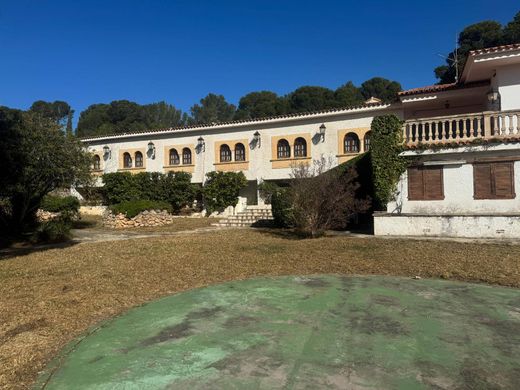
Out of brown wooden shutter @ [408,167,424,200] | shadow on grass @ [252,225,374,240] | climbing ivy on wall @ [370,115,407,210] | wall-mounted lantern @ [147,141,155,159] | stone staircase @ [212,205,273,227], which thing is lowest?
shadow on grass @ [252,225,374,240]

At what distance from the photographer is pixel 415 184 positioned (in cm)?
1378

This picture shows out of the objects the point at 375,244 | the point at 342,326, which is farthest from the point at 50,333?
the point at 375,244

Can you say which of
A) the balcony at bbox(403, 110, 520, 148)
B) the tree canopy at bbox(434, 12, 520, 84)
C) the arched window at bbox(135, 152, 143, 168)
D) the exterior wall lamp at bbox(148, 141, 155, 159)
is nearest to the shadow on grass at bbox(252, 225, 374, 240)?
the balcony at bbox(403, 110, 520, 148)

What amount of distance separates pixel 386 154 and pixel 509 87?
567 cm

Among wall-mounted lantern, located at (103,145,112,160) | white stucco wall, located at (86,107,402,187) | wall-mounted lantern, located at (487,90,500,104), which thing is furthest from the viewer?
wall-mounted lantern, located at (103,145,112,160)

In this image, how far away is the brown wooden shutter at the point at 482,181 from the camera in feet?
42.5

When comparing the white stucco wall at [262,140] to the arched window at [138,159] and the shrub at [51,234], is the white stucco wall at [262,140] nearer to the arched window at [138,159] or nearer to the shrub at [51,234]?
the arched window at [138,159]

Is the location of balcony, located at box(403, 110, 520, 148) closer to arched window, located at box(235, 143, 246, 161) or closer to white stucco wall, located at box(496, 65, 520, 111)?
white stucco wall, located at box(496, 65, 520, 111)

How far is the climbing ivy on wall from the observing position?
13688 mm

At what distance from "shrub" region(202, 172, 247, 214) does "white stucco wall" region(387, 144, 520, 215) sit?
13.7 meters

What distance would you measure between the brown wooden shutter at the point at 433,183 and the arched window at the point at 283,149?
43.3ft

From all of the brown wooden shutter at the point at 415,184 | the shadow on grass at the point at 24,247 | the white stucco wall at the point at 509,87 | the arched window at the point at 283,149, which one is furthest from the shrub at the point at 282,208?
the arched window at the point at 283,149

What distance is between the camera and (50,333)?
5266mm

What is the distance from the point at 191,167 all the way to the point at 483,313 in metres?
25.1
